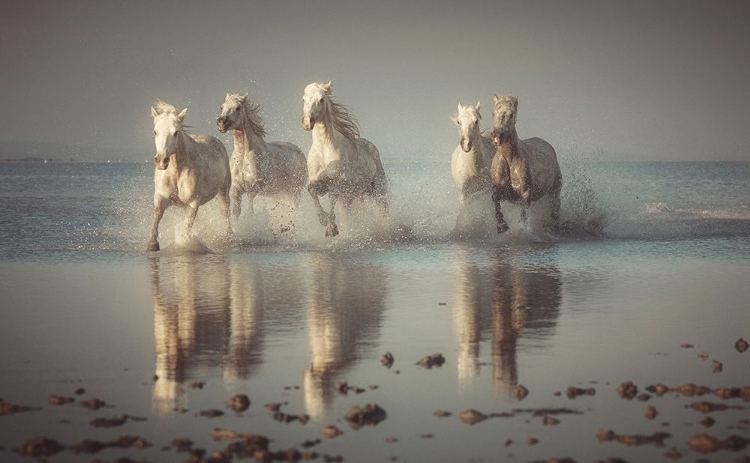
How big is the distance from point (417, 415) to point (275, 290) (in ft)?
17.8

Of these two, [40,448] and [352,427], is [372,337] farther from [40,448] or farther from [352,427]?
[40,448]

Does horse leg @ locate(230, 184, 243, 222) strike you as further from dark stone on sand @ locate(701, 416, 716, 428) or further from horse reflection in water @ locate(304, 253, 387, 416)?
dark stone on sand @ locate(701, 416, 716, 428)

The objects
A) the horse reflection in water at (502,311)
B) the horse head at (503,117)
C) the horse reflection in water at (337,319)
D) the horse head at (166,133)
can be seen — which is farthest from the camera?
the horse head at (503,117)

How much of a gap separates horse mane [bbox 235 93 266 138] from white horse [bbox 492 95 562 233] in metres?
3.94

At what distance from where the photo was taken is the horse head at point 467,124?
17.7 m

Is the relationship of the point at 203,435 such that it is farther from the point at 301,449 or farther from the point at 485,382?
the point at 485,382

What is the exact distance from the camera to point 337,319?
9.49 meters

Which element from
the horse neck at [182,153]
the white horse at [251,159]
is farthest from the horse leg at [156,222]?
the white horse at [251,159]

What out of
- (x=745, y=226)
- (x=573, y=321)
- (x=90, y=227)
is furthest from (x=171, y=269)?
(x=745, y=226)

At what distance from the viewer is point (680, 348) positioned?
8117 millimetres

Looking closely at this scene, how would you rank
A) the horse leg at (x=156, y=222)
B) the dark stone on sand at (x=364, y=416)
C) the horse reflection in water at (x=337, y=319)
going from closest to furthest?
the dark stone on sand at (x=364, y=416) < the horse reflection in water at (x=337, y=319) < the horse leg at (x=156, y=222)

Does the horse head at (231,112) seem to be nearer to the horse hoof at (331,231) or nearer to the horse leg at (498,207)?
the horse hoof at (331,231)

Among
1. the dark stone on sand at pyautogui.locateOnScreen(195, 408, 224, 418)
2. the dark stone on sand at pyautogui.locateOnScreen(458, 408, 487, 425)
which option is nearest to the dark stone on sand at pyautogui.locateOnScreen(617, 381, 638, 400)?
the dark stone on sand at pyautogui.locateOnScreen(458, 408, 487, 425)

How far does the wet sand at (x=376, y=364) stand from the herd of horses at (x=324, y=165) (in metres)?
2.95
